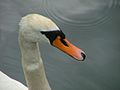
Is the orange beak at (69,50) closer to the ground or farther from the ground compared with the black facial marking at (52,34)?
closer to the ground

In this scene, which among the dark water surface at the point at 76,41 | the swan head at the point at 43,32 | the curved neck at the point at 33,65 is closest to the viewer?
the swan head at the point at 43,32

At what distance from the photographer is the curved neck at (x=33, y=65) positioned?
171cm

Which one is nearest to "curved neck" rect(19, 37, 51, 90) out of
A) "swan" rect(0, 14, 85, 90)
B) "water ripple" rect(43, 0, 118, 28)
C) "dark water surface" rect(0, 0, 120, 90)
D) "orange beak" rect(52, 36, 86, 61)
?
"swan" rect(0, 14, 85, 90)

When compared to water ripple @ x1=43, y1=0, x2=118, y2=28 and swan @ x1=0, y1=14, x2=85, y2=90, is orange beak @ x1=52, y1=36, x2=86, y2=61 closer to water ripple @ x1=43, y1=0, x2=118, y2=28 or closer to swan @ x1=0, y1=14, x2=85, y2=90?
swan @ x1=0, y1=14, x2=85, y2=90

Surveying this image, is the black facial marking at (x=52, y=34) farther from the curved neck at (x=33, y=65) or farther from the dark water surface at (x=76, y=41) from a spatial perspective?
the dark water surface at (x=76, y=41)

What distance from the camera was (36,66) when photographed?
5.82 ft

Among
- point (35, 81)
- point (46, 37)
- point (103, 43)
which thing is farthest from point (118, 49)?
point (46, 37)

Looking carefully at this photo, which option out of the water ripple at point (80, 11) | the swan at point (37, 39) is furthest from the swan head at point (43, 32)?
the water ripple at point (80, 11)

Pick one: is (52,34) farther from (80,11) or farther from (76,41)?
(80,11)

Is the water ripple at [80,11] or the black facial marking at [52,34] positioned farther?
the water ripple at [80,11]

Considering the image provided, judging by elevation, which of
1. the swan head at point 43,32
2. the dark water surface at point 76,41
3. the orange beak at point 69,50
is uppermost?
the swan head at point 43,32

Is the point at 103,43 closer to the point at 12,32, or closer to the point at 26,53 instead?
the point at 12,32

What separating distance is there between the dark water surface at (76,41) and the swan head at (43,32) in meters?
1.07

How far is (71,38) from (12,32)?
1.57ft
